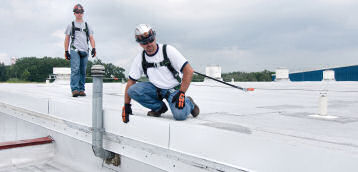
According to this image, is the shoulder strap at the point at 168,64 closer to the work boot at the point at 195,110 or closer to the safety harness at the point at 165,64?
the safety harness at the point at 165,64

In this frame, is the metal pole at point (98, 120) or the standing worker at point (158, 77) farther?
the metal pole at point (98, 120)

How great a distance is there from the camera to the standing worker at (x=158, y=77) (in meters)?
3.27

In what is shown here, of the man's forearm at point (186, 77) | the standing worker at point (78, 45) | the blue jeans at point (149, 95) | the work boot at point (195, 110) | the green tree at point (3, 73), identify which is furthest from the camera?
the green tree at point (3, 73)

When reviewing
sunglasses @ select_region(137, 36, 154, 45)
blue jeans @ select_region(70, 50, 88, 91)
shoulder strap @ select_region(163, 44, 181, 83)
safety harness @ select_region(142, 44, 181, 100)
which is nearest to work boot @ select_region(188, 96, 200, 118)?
safety harness @ select_region(142, 44, 181, 100)

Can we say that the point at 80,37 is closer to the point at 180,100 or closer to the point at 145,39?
the point at 145,39

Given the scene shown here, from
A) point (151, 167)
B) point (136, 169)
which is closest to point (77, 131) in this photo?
point (136, 169)

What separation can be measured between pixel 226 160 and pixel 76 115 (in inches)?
114

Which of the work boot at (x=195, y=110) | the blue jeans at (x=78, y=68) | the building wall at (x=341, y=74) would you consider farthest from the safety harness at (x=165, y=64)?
the building wall at (x=341, y=74)

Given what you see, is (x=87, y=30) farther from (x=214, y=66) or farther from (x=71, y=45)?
(x=214, y=66)

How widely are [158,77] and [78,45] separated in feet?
10.9

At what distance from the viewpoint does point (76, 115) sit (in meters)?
4.47

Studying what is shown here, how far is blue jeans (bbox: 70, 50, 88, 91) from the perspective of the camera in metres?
6.20

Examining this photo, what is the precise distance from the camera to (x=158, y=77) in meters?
3.63

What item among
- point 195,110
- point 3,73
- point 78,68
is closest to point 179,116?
point 195,110
